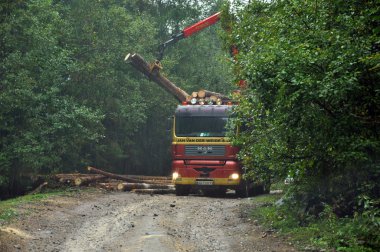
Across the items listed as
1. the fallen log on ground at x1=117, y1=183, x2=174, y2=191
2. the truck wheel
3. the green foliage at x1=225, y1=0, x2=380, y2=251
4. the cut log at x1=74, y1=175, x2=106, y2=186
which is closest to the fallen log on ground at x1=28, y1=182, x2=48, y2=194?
the cut log at x1=74, y1=175, x2=106, y2=186

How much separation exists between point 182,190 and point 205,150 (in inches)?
82.5

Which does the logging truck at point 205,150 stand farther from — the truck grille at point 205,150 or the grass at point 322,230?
the grass at point 322,230

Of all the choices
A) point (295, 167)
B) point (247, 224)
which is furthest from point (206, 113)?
point (295, 167)

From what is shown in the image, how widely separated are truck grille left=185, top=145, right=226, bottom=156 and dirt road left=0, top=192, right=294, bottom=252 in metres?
2.83

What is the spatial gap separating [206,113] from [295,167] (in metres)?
10.2

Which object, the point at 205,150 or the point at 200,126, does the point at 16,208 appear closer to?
the point at 205,150

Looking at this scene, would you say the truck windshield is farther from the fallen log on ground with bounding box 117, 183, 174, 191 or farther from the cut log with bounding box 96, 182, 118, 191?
the cut log with bounding box 96, 182, 118, 191

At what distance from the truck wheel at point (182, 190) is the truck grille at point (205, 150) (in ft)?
4.89

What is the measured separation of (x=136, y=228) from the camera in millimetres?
12516

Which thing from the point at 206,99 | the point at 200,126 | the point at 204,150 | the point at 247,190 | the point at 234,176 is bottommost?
the point at 247,190

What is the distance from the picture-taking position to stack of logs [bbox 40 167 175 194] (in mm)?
22672

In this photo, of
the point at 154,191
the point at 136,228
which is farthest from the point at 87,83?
the point at 136,228

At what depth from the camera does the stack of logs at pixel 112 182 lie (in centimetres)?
2267

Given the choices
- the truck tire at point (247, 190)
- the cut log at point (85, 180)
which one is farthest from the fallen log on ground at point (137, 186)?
the truck tire at point (247, 190)
